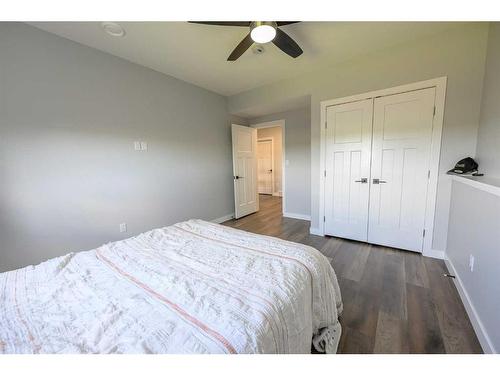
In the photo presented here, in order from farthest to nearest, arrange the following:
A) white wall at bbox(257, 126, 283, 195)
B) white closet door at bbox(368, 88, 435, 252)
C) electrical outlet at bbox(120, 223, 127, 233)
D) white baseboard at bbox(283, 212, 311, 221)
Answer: white wall at bbox(257, 126, 283, 195) → white baseboard at bbox(283, 212, 311, 221) → electrical outlet at bbox(120, 223, 127, 233) → white closet door at bbox(368, 88, 435, 252)

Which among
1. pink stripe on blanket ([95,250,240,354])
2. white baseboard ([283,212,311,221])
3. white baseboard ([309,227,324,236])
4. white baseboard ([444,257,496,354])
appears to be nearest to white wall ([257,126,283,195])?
white baseboard ([283,212,311,221])

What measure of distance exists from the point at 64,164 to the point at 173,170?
1247 millimetres

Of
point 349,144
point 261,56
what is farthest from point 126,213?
point 349,144

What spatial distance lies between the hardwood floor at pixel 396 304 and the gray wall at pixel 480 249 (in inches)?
6.0

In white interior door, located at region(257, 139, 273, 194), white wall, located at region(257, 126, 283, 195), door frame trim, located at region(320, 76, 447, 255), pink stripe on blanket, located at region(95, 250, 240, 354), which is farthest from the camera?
white interior door, located at region(257, 139, 273, 194)

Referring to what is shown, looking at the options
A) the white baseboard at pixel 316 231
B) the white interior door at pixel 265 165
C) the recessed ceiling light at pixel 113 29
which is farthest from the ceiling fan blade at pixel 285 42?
the white interior door at pixel 265 165

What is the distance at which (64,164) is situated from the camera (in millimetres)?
1983

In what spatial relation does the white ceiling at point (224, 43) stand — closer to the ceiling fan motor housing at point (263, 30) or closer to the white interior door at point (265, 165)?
the ceiling fan motor housing at point (263, 30)

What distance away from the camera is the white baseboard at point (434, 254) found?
7.16ft

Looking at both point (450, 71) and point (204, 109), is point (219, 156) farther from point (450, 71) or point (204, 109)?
point (450, 71)

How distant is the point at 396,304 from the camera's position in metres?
1.53

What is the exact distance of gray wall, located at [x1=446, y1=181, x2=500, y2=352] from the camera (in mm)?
1099

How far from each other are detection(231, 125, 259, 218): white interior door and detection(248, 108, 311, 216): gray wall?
710 mm

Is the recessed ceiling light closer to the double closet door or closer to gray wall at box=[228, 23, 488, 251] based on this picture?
gray wall at box=[228, 23, 488, 251]
